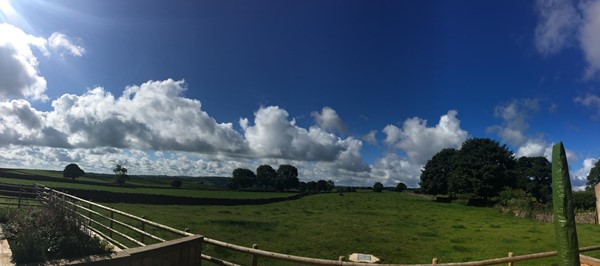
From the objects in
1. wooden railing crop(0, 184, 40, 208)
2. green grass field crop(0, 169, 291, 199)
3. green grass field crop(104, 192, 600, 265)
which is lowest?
green grass field crop(104, 192, 600, 265)

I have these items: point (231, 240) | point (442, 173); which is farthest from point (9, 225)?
point (442, 173)

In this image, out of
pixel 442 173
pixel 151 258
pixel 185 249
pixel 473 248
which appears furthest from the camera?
pixel 442 173

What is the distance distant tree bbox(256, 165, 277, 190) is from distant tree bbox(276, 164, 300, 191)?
2267 millimetres

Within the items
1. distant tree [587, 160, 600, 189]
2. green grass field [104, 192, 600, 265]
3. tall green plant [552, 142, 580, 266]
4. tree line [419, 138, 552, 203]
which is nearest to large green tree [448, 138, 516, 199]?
tree line [419, 138, 552, 203]

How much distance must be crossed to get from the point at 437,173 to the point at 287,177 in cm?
5832

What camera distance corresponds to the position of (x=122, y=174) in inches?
3447

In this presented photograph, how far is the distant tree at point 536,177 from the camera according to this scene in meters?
79.6

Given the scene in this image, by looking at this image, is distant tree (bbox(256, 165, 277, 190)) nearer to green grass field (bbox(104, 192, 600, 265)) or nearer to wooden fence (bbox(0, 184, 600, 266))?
green grass field (bbox(104, 192, 600, 265))

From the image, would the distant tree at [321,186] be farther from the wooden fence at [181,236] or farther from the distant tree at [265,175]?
the wooden fence at [181,236]

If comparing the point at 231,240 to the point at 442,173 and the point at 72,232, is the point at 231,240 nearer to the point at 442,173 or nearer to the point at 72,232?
the point at 72,232

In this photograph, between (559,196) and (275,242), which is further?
(275,242)

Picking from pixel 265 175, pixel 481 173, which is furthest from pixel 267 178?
pixel 481 173

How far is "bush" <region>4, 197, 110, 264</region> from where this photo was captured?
6551 mm

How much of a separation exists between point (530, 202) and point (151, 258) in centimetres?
5133
